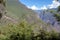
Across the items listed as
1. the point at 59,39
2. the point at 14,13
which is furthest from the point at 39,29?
the point at 14,13

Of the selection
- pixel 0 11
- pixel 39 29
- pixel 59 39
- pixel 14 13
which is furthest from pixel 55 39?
pixel 14 13

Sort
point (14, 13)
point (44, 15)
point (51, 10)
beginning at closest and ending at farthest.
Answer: point (51, 10) → point (44, 15) → point (14, 13)

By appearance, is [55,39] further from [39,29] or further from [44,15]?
[44,15]

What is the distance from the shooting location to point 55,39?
15.4 metres

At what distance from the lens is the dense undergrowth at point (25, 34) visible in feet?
47.8

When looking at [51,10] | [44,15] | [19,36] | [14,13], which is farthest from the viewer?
[14,13]

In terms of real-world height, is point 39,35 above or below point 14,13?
below

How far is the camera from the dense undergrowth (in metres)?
14.6

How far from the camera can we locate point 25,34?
47.9 feet

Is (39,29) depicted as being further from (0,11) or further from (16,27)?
(0,11)

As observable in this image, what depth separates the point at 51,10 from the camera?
1672cm

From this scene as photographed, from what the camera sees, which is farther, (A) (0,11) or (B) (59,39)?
(A) (0,11)

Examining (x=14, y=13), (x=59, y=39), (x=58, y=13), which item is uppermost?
(x=14, y=13)

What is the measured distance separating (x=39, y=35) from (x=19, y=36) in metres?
1.38
